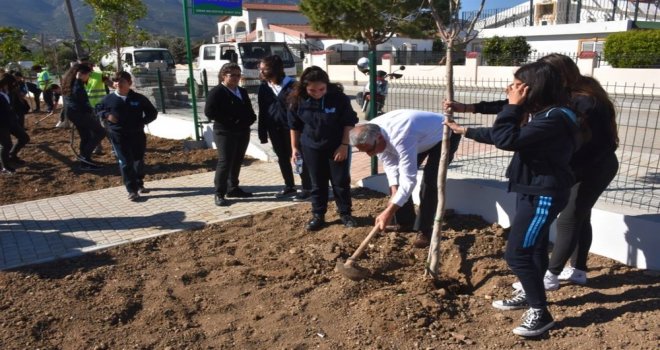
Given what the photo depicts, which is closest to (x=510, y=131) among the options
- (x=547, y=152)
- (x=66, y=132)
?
(x=547, y=152)

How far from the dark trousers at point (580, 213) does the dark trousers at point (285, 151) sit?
3066 millimetres

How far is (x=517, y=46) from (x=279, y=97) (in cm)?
2071

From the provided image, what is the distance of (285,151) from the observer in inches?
232

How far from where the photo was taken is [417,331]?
2.97 metres

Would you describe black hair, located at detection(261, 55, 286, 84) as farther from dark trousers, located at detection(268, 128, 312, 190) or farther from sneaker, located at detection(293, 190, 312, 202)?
sneaker, located at detection(293, 190, 312, 202)

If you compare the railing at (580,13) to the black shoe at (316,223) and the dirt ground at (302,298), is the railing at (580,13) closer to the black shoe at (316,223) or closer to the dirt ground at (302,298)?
the black shoe at (316,223)

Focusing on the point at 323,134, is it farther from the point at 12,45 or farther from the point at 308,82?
the point at 12,45

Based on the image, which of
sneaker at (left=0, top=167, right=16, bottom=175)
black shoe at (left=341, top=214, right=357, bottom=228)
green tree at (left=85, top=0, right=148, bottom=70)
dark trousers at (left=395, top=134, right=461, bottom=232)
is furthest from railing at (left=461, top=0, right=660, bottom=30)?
dark trousers at (left=395, top=134, right=461, bottom=232)

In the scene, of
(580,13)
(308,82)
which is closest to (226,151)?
(308,82)

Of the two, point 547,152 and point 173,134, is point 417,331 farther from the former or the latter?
point 173,134

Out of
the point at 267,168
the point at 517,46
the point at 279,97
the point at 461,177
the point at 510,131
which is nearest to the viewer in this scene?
the point at 510,131

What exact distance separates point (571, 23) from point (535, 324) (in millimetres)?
31953

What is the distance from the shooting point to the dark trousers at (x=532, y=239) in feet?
8.63

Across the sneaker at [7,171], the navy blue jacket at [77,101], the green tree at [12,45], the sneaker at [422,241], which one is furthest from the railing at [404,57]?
the sneaker at [422,241]
